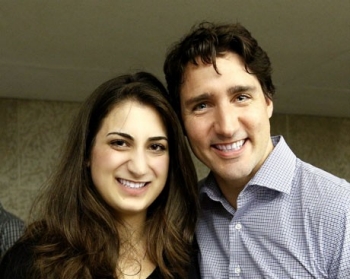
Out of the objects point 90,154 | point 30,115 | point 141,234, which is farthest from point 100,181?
point 30,115

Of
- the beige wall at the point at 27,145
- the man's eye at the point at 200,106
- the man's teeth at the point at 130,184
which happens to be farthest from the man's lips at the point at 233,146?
the beige wall at the point at 27,145

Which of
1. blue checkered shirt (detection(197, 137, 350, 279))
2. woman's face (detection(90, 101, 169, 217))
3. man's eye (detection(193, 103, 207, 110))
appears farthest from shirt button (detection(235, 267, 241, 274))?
man's eye (detection(193, 103, 207, 110))

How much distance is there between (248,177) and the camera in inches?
59.7

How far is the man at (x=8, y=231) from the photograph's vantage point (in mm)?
1557

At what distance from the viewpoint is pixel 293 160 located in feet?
4.90

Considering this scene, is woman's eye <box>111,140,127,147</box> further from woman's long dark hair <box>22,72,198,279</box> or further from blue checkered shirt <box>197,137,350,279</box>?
blue checkered shirt <box>197,137,350,279</box>

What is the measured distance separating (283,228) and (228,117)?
11.0 inches

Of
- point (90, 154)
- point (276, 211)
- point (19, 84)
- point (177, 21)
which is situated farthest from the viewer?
point (19, 84)

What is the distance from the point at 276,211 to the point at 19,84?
1939mm

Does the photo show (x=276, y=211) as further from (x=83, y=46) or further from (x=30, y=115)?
(x=30, y=115)

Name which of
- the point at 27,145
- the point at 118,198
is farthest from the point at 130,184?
the point at 27,145

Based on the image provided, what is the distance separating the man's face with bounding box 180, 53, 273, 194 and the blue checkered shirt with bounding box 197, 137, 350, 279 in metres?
0.05

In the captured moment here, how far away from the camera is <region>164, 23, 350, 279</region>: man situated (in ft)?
4.46

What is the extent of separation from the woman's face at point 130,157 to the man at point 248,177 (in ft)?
0.29
